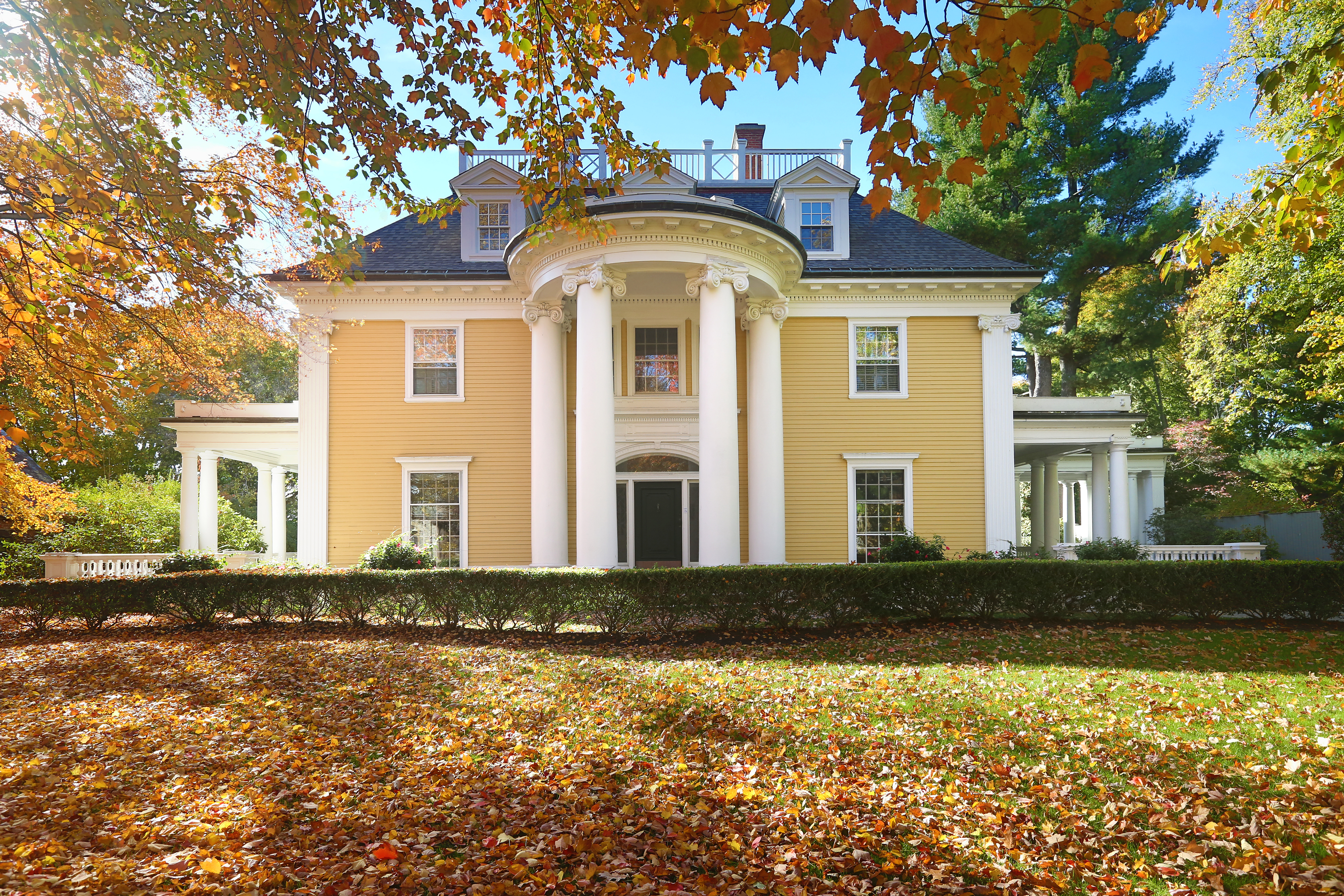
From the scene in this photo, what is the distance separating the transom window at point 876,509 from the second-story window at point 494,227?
10287 mm

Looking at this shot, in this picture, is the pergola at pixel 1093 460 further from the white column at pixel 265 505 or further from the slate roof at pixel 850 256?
the white column at pixel 265 505

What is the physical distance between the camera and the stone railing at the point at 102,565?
13438 millimetres

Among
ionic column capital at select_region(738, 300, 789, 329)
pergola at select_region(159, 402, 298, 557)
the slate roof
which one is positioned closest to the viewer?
ionic column capital at select_region(738, 300, 789, 329)

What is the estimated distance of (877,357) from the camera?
674 inches

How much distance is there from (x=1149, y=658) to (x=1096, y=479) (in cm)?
1139

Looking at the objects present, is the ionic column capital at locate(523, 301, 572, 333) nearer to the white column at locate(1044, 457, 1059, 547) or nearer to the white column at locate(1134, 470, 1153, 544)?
the white column at locate(1044, 457, 1059, 547)

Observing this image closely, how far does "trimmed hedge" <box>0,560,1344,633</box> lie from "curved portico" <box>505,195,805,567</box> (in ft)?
7.21

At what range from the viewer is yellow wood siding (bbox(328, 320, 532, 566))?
1662 cm

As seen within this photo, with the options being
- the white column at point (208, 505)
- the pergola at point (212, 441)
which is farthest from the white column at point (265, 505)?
the white column at point (208, 505)

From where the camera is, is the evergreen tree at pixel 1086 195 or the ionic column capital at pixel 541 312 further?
the evergreen tree at pixel 1086 195

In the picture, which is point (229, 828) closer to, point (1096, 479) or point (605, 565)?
point (605, 565)

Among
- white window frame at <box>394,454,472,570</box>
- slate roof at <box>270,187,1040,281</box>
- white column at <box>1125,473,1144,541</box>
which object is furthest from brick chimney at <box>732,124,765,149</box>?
white column at <box>1125,473,1144,541</box>

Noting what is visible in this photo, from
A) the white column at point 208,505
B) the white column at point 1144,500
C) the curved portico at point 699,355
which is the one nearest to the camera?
the curved portico at point 699,355

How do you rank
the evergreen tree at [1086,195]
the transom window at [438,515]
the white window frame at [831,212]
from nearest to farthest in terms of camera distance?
the transom window at [438,515] < the white window frame at [831,212] < the evergreen tree at [1086,195]
